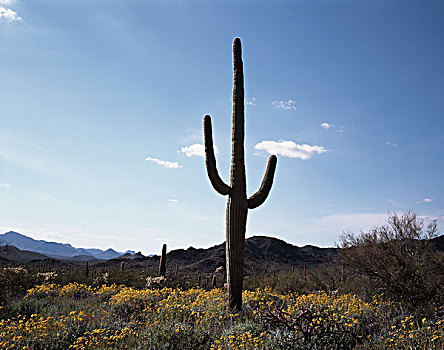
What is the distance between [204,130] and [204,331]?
19.0 feet

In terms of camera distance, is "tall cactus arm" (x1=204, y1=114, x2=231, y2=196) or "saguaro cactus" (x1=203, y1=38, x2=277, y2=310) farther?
"tall cactus arm" (x1=204, y1=114, x2=231, y2=196)

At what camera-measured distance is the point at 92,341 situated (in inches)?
253

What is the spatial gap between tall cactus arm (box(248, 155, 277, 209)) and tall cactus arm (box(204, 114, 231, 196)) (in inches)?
35.4

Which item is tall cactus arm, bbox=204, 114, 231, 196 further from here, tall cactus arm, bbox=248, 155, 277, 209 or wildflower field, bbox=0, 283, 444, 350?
wildflower field, bbox=0, 283, 444, 350

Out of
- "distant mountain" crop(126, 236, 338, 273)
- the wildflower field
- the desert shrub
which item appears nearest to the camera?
the wildflower field

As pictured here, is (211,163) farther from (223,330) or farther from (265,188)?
(223,330)

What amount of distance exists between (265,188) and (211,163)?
6.38 feet

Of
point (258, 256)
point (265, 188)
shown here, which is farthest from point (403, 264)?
point (258, 256)

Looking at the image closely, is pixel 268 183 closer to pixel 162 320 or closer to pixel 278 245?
pixel 162 320

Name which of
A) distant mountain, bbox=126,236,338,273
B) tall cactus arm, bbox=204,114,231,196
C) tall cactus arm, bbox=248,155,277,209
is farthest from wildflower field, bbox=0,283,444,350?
distant mountain, bbox=126,236,338,273

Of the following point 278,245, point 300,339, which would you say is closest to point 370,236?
point 300,339

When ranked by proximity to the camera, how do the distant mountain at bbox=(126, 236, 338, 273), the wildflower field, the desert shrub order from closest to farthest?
the wildflower field, the desert shrub, the distant mountain at bbox=(126, 236, 338, 273)

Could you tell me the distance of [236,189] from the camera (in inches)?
409

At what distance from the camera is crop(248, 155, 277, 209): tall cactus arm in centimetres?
1077
